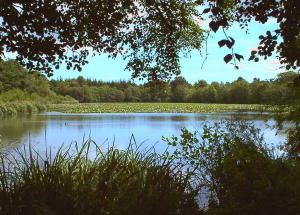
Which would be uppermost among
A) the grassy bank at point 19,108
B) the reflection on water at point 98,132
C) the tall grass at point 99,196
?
the grassy bank at point 19,108

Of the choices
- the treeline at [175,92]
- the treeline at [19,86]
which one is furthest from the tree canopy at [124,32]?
the treeline at [175,92]

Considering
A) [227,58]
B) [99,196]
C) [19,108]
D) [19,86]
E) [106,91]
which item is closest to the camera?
[227,58]

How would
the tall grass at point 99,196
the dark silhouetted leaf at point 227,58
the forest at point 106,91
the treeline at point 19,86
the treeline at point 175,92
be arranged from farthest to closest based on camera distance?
1. the treeline at point 175,92
2. the forest at point 106,91
3. the treeline at point 19,86
4. the tall grass at point 99,196
5. the dark silhouetted leaf at point 227,58

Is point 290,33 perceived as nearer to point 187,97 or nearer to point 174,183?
point 174,183

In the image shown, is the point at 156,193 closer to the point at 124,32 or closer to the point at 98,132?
the point at 124,32

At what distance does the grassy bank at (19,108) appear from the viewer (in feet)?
80.5

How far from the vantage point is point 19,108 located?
2738 centimetres

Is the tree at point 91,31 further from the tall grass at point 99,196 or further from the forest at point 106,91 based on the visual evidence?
the forest at point 106,91

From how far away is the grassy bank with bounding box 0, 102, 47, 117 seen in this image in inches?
966


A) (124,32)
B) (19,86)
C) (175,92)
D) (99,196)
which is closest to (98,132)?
(124,32)

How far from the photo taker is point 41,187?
287 cm

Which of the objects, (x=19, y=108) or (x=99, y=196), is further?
(x=19, y=108)

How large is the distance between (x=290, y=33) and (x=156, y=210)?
1.76m

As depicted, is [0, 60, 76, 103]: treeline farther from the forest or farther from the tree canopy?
the tree canopy
